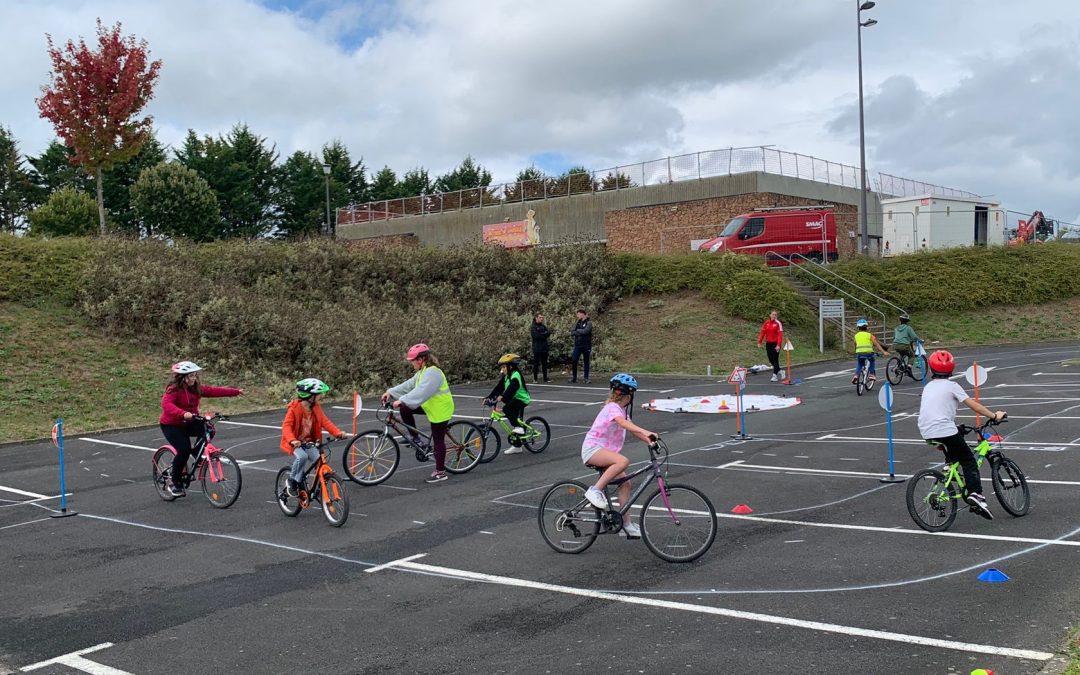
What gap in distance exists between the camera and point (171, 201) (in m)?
53.6

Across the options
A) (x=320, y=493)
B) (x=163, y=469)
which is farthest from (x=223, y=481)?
(x=320, y=493)

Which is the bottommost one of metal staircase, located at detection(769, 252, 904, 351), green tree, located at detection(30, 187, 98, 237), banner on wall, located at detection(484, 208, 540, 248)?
metal staircase, located at detection(769, 252, 904, 351)

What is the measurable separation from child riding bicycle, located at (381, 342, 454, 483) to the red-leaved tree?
75.4 feet

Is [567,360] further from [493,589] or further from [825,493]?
[493,589]

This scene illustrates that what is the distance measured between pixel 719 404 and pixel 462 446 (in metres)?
7.88

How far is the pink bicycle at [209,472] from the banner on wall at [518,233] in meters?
32.1

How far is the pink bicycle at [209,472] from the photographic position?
10.9 metres

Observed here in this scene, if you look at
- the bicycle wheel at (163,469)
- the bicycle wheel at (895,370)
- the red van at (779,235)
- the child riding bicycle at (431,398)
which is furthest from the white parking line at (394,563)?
the red van at (779,235)

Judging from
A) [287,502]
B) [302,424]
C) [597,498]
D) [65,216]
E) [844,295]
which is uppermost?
[65,216]

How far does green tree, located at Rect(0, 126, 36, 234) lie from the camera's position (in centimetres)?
6412

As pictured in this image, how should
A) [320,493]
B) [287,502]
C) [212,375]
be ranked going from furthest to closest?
[212,375]
[287,502]
[320,493]

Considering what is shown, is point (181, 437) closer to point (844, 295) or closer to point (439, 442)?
point (439, 442)

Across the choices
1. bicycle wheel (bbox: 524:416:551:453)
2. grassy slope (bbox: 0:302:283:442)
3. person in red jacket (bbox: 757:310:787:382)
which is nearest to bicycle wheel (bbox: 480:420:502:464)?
bicycle wheel (bbox: 524:416:551:453)

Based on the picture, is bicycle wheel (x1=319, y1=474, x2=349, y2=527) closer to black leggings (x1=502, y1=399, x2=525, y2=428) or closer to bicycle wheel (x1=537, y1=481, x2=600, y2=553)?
bicycle wheel (x1=537, y1=481, x2=600, y2=553)
